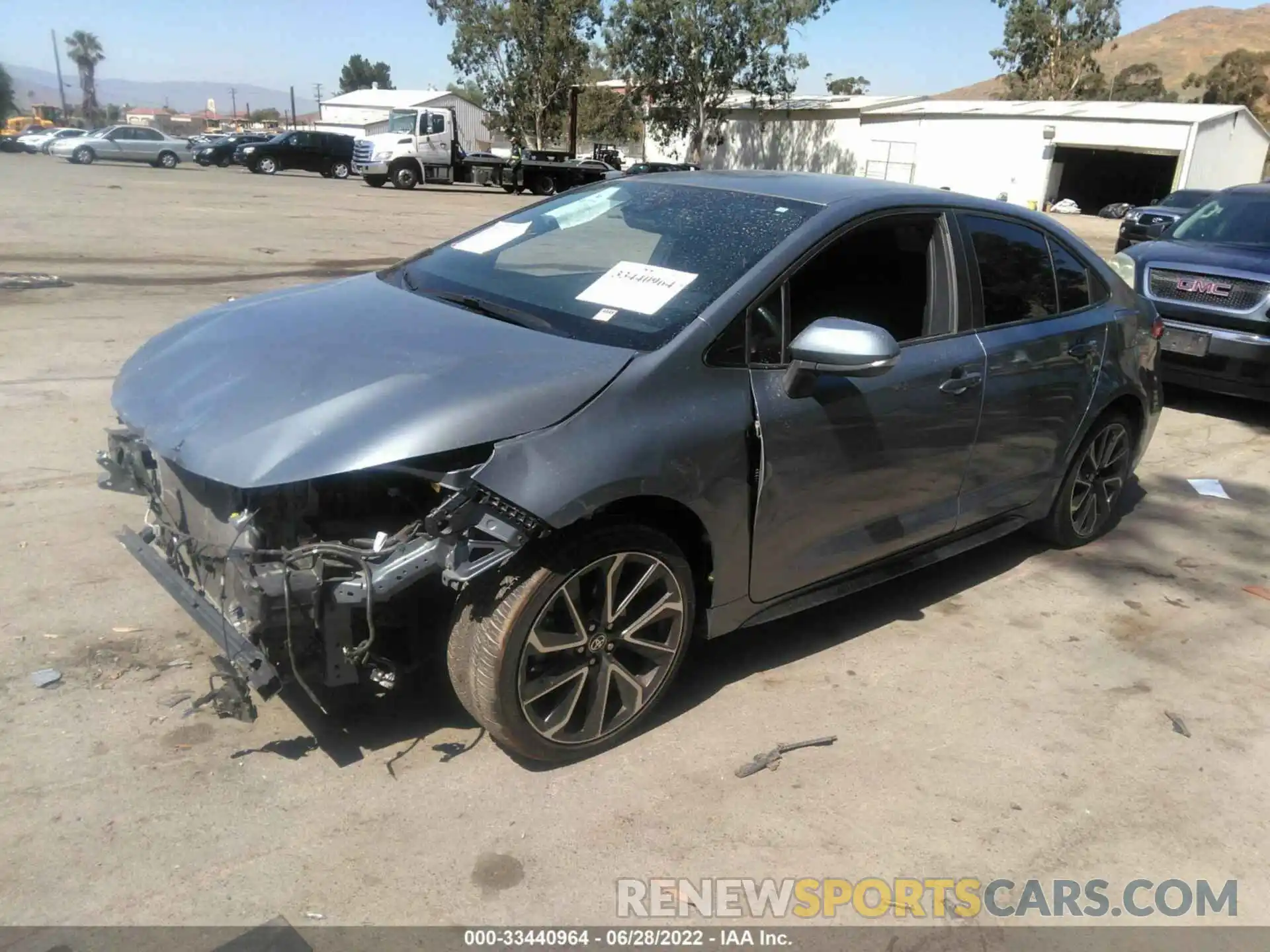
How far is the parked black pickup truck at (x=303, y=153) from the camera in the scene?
3669 cm

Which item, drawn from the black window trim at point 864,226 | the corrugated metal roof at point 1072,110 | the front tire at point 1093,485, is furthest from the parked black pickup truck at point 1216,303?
the corrugated metal roof at point 1072,110

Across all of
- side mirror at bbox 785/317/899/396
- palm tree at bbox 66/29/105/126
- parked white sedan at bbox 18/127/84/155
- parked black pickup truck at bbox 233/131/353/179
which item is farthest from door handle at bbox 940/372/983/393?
palm tree at bbox 66/29/105/126

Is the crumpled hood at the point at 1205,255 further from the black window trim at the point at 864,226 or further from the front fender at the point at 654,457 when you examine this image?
the front fender at the point at 654,457

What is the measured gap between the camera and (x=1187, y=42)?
161 meters

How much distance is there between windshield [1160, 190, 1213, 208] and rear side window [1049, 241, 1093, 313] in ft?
68.1

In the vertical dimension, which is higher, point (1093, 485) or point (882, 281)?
point (882, 281)

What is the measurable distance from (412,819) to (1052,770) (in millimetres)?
2074

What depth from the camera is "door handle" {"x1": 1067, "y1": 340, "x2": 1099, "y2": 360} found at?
14.7 ft

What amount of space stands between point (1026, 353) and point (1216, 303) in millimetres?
4643

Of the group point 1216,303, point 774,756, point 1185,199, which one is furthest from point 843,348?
point 1185,199

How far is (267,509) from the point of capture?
2820 millimetres

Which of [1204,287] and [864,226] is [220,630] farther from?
[1204,287]

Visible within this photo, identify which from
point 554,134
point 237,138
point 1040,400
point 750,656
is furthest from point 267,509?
point 554,134

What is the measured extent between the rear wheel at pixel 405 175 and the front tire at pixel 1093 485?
30.9 meters
